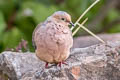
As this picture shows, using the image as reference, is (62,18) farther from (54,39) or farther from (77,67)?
(77,67)

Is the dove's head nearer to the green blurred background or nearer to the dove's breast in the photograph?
the dove's breast

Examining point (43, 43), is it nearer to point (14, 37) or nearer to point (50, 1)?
point (14, 37)

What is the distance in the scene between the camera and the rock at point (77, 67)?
15.0 ft

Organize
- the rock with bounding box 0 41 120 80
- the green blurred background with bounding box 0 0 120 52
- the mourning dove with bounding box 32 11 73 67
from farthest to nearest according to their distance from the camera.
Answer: the green blurred background with bounding box 0 0 120 52 → the rock with bounding box 0 41 120 80 → the mourning dove with bounding box 32 11 73 67

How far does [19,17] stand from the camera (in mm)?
8875

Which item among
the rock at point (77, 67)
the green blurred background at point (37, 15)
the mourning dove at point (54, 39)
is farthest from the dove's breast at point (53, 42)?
the green blurred background at point (37, 15)

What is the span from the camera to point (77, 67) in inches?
182

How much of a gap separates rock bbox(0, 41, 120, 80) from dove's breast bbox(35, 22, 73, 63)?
0.17 meters

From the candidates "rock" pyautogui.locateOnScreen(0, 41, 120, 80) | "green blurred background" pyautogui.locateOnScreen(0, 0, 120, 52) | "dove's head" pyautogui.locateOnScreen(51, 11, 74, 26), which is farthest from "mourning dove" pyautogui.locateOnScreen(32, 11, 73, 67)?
"green blurred background" pyautogui.locateOnScreen(0, 0, 120, 52)

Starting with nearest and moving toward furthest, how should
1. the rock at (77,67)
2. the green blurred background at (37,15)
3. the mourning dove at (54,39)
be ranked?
1. the mourning dove at (54,39)
2. the rock at (77,67)
3. the green blurred background at (37,15)

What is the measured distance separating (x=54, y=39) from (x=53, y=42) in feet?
0.11

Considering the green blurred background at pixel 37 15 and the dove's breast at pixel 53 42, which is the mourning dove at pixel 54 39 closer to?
the dove's breast at pixel 53 42

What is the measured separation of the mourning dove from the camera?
14.4 feet

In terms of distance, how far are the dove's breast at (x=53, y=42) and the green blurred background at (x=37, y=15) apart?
3.57m
